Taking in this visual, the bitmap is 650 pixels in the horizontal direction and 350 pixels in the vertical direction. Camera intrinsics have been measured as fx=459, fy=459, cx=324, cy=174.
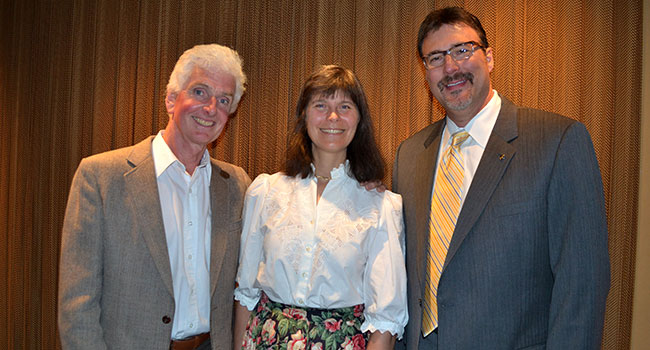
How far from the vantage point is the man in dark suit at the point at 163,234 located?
1.70 metres

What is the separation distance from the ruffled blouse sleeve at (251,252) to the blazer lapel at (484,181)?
767 millimetres

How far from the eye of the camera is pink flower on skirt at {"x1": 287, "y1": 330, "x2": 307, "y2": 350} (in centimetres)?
170

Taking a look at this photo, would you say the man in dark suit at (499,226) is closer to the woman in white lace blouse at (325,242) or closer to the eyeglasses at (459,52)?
the eyeglasses at (459,52)

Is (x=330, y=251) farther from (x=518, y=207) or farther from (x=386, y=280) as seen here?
(x=518, y=207)

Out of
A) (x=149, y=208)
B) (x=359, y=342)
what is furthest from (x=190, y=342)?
(x=359, y=342)

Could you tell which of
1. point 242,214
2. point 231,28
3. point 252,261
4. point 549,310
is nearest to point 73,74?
point 231,28

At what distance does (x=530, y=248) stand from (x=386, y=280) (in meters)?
0.52

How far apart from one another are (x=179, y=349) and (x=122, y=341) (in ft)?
0.71

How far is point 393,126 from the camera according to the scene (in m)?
2.63

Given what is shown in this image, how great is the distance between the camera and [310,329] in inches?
67.5

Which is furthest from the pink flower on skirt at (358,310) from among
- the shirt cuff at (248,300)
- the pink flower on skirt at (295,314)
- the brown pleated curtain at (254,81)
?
the brown pleated curtain at (254,81)

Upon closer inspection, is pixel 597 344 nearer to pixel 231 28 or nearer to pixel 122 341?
pixel 122 341

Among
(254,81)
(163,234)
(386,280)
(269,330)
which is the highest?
(254,81)

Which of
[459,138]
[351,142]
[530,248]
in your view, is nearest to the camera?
[530,248]
